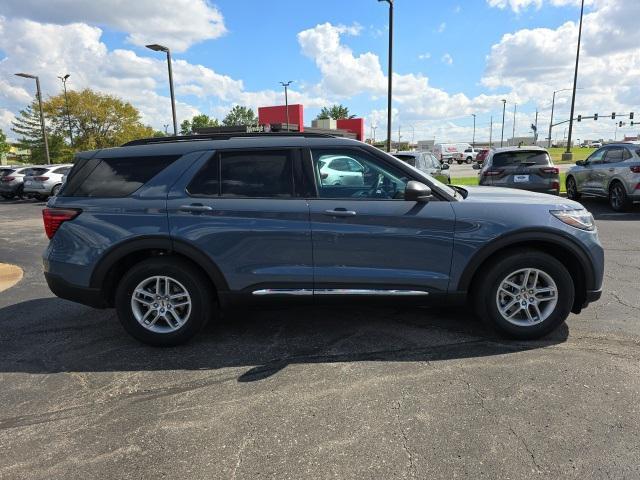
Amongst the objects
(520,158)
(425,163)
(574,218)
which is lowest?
(574,218)

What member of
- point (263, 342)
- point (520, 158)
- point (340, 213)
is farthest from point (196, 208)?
point (520, 158)

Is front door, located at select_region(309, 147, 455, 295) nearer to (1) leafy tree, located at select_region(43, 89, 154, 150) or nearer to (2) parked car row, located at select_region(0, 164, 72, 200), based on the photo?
(2) parked car row, located at select_region(0, 164, 72, 200)

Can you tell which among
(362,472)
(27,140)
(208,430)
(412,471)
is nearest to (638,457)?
(412,471)

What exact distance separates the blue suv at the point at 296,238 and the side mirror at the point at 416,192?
0.06 feet

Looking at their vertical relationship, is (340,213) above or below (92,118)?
below

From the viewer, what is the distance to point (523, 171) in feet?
36.3

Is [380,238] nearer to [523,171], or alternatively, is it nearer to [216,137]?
[216,137]

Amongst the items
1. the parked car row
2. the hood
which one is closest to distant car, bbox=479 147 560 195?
the hood

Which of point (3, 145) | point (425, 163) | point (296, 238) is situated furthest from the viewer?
point (3, 145)

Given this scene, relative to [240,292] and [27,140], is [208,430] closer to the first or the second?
[240,292]

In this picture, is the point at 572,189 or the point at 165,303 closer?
the point at 165,303

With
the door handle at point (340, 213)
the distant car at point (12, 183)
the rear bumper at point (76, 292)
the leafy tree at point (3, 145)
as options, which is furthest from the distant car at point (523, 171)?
the leafy tree at point (3, 145)

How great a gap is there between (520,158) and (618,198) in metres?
2.48

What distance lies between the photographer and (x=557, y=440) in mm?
2730
